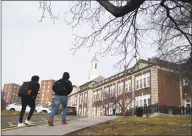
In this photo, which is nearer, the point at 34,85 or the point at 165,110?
the point at 34,85

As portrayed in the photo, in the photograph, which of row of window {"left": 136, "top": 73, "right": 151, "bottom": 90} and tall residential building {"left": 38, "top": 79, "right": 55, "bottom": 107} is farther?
tall residential building {"left": 38, "top": 79, "right": 55, "bottom": 107}

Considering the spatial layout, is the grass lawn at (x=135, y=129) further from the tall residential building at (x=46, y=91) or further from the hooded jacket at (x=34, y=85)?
the tall residential building at (x=46, y=91)

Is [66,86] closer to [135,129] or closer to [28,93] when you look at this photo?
[28,93]

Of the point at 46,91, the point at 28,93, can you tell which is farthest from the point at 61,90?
the point at 46,91

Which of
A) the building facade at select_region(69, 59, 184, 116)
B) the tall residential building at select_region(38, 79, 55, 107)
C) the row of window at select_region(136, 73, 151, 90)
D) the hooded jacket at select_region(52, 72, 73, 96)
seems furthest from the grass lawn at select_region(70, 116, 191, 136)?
the tall residential building at select_region(38, 79, 55, 107)

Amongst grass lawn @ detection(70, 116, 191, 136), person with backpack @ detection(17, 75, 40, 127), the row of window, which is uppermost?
the row of window

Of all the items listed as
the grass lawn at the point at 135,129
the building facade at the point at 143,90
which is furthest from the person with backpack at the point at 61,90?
the building facade at the point at 143,90

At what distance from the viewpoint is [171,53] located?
67.8 feet

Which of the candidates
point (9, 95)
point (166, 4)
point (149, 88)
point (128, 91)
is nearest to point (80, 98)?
point (128, 91)

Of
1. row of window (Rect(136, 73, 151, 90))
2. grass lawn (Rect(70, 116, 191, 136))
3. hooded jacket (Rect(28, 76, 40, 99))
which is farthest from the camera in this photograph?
row of window (Rect(136, 73, 151, 90))

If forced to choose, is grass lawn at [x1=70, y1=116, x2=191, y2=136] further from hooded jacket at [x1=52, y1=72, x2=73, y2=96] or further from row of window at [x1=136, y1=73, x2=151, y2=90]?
row of window at [x1=136, y1=73, x2=151, y2=90]

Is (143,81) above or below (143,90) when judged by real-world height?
above

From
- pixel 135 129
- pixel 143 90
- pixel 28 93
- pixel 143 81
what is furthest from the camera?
pixel 143 81

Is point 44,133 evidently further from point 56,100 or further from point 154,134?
point 154,134
